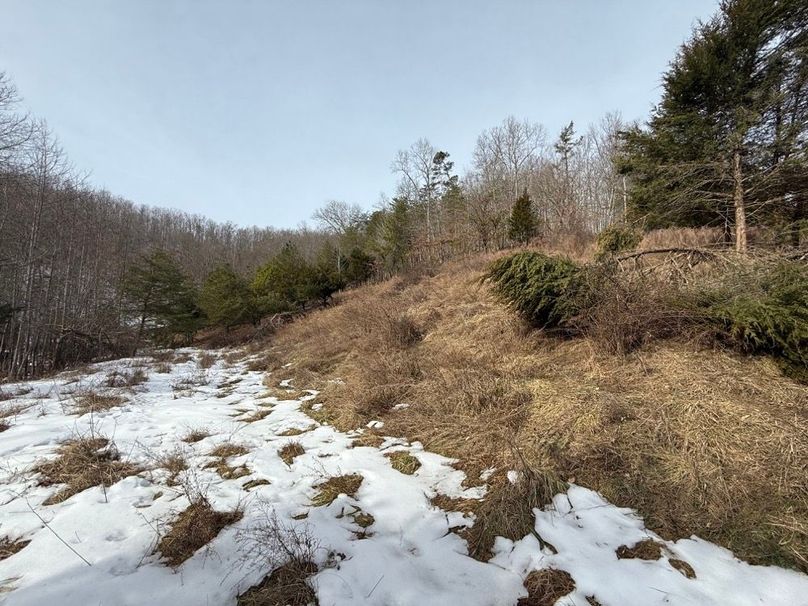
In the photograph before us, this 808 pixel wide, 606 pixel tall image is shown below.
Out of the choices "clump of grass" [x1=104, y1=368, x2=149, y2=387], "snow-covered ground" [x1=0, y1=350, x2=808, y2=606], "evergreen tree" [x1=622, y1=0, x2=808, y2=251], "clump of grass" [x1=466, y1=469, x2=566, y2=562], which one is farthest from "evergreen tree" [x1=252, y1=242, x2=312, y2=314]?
"clump of grass" [x1=466, y1=469, x2=566, y2=562]

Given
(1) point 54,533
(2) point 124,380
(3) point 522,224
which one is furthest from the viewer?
(3) point 522,224

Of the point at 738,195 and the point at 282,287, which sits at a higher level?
the point at 738,195

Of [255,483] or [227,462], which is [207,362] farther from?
[255,483]

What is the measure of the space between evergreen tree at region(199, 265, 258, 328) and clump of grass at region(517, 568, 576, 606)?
19.8 m

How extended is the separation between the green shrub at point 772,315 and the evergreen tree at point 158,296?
1956 centimetres

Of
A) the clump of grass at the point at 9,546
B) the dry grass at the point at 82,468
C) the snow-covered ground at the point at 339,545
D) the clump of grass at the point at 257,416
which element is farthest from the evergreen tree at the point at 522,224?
the clump of grass at the point at 9,546

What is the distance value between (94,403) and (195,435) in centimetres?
276

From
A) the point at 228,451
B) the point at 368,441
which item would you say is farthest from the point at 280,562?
the point at 228,451

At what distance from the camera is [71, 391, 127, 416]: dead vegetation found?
17.4 ft

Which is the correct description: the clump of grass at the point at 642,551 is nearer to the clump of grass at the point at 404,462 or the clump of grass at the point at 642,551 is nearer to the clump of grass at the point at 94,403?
the clump of grass at the point at 404,462

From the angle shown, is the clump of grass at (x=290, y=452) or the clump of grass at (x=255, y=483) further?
the clump of grass at (x=290, y=452)

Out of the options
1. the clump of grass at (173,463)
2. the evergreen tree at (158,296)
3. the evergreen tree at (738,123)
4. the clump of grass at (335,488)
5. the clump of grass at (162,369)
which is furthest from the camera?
the evergreen tree at (158,296)

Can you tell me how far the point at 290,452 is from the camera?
12.4 feet

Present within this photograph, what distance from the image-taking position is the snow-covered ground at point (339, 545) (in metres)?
1.87
